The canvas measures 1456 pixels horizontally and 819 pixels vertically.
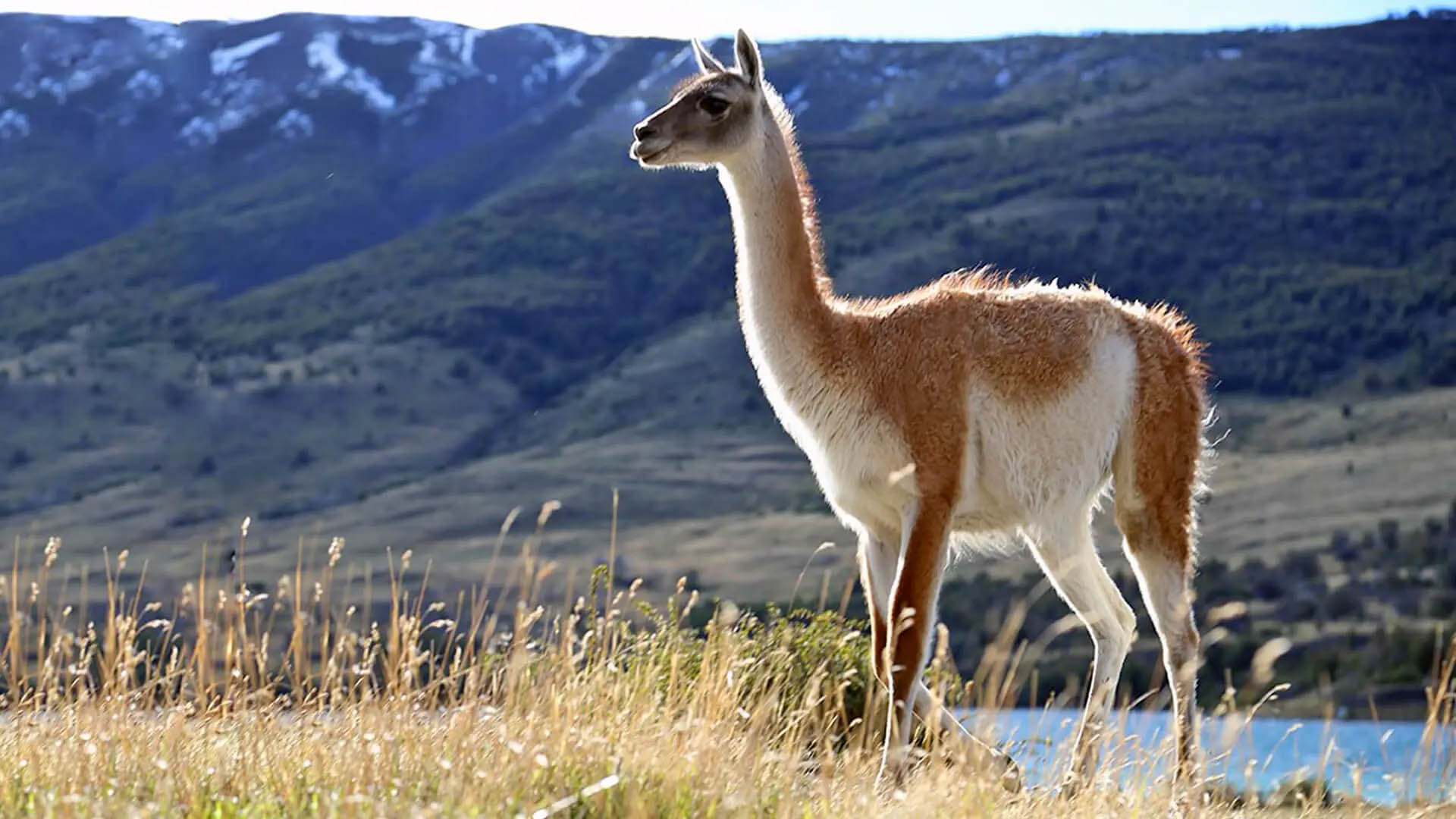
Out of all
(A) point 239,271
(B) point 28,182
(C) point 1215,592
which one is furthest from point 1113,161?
(B) point 28,182

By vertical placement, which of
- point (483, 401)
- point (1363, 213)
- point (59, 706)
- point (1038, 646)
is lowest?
point (483, 401)

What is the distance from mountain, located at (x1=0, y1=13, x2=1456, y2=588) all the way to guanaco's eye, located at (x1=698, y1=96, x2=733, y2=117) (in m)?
73.7

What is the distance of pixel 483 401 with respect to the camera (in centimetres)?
12419

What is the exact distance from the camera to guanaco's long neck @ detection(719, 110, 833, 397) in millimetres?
7250

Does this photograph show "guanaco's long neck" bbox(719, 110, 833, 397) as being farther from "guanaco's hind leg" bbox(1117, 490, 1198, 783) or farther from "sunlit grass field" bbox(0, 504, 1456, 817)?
"guanaco's hind leg" bbox(1117, 490, 1198, 783)

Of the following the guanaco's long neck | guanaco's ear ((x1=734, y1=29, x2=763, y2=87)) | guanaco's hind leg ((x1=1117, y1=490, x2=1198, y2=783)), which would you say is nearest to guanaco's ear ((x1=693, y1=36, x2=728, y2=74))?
guanaco's ear ((x1=734, y1=29, x2=763, y2=87))

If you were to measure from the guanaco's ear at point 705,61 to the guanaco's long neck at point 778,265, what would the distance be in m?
0.47

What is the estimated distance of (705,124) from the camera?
24.7ft

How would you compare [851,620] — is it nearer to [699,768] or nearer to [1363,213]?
[699,768]

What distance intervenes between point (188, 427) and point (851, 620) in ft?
355

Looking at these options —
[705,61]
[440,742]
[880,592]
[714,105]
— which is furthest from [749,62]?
[440,742]

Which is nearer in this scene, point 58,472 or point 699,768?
point 699,768

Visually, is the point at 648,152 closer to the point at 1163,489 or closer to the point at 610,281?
the point at 1163,489

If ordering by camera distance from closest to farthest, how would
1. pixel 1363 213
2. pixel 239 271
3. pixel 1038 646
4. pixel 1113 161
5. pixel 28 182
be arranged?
pixel 1038 646 < pixel 1363 213 < pixel 1113 161 < pixel 239 271 < pixel 28 182
